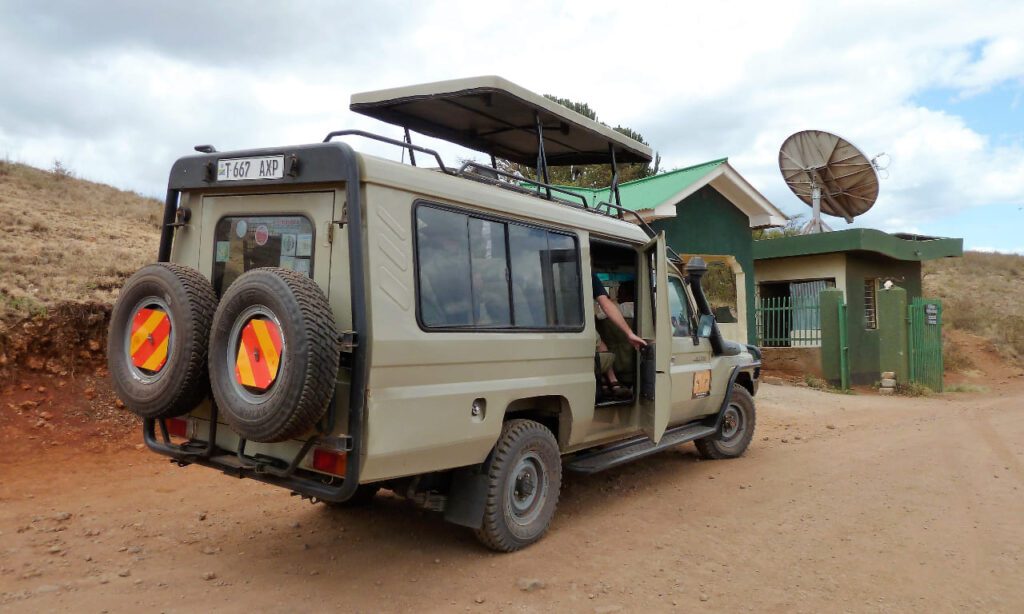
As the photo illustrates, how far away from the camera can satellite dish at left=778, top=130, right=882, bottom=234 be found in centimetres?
1755

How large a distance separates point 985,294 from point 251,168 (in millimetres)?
36397

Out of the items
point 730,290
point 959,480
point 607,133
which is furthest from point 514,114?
point 730,290

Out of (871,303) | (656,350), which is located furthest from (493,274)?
(871,303)

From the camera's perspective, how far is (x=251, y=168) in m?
4.13

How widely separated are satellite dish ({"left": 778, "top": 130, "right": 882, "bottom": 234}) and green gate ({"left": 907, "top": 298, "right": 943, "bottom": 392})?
12.4ft

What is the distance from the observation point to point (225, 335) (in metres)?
3.76

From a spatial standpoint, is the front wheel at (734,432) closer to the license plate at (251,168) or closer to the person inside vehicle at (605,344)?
the person inside vehicle at (605,344)

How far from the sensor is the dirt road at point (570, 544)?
3975mm

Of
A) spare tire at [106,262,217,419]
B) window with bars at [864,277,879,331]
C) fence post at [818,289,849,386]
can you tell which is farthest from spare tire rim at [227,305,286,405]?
window with bars at [864,277,879,331]

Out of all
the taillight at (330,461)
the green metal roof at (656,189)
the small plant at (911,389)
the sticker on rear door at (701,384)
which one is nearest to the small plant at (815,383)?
the small plant at (911,389)

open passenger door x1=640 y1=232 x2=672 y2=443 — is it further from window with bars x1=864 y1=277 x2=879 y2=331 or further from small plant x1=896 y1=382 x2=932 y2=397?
window with bars x1=864 y1=277 x2=879 y2=331

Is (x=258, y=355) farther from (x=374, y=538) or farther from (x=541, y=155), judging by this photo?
(x=541, y=155)

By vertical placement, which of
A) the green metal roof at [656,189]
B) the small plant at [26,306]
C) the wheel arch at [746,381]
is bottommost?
the wheel arch at [746,381]

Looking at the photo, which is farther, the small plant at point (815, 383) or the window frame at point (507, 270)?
the small plant at point (815, 383)
